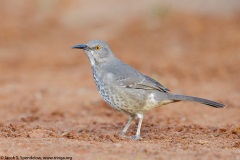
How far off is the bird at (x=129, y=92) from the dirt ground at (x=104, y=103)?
374mm

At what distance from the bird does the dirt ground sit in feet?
1.23

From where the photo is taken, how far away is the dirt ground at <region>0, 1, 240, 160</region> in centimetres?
585

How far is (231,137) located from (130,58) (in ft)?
21.9

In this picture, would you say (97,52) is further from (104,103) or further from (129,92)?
(104,103)

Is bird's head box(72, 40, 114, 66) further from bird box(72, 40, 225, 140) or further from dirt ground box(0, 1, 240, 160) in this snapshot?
dirt ground box(0, 1, 240, 160)

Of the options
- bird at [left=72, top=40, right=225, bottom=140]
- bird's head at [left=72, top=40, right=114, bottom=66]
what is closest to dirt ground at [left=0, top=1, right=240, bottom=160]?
bird at [left=72, top=40, right=225, bottom=140]

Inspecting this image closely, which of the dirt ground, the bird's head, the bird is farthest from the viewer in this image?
the bird's head

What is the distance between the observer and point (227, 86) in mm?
10969

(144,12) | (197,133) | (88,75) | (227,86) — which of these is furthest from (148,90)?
(144,12)

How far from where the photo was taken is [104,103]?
30.9ft

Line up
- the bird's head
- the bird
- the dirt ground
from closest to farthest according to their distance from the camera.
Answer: the dirt ground, the bird, the bird's head

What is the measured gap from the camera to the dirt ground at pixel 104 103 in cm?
585

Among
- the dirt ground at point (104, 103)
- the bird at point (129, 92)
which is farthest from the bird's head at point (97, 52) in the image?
the dirt ground at point (104, 103)

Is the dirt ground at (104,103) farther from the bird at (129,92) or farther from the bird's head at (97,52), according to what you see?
the bird's head at (97,52)
